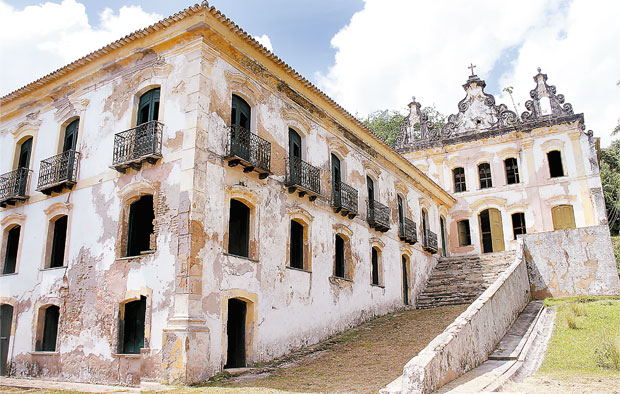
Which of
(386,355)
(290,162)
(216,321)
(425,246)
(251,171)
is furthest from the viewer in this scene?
(425,246)

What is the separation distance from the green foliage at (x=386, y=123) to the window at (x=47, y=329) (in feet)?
106

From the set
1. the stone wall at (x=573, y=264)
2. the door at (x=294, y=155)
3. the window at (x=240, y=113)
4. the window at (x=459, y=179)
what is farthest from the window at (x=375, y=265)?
the window at (x=459, y=179)

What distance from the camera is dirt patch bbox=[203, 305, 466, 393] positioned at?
9.46 m

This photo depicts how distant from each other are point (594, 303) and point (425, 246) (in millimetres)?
8402

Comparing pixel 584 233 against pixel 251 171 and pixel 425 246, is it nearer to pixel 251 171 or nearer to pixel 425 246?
pixel 425 246

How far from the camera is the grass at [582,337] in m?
9.06

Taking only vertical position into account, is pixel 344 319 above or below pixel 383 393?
above

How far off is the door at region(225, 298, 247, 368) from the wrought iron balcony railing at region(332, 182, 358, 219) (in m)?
5.42

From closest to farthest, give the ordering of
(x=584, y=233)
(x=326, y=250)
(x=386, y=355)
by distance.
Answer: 1. (x=386, y=355)
2. (x=326, y=250)
3. (x=584, y=233)

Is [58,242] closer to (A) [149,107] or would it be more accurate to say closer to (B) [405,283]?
(A) [149,107]

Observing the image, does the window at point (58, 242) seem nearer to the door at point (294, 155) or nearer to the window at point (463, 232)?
the door at point (294, 155)

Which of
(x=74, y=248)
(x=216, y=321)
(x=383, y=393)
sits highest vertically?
(x=74, y=248)

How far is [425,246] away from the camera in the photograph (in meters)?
23.8

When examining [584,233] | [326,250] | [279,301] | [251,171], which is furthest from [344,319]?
[584,233]
